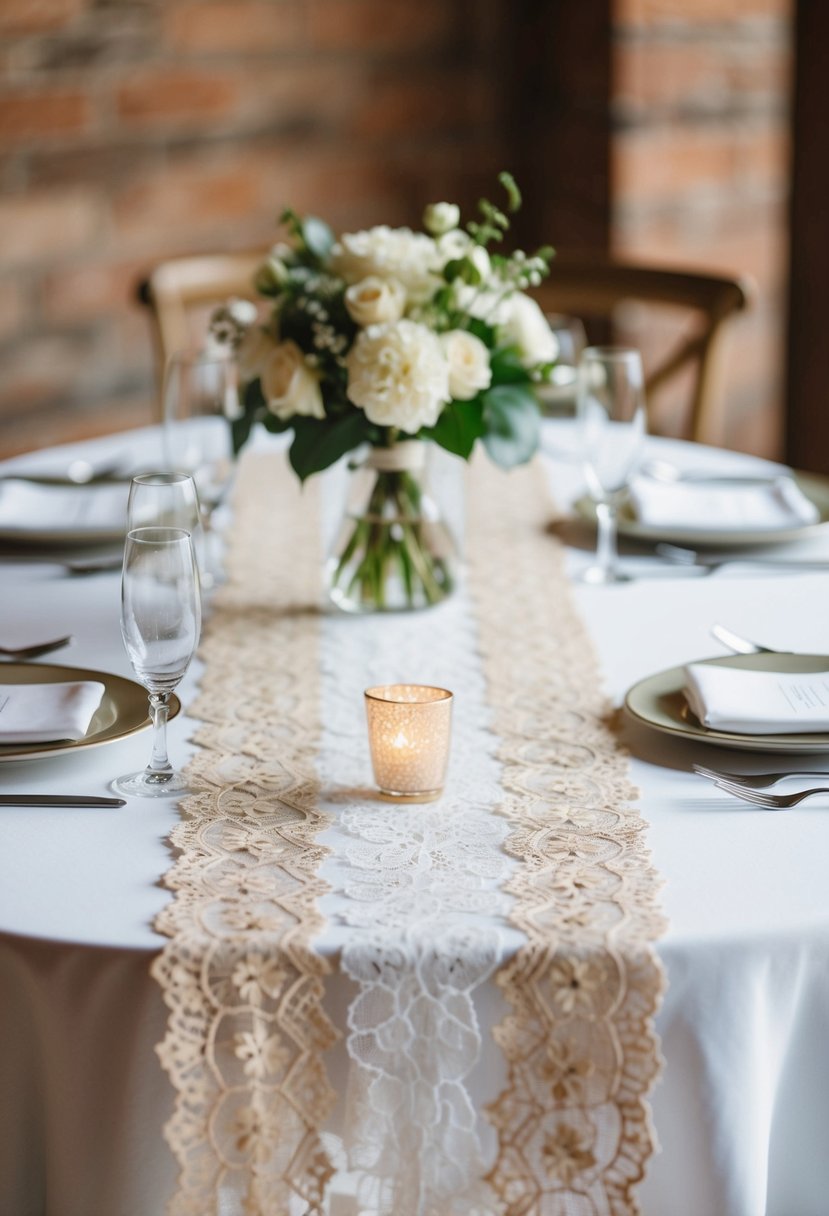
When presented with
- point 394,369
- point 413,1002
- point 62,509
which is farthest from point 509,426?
point 413,1002

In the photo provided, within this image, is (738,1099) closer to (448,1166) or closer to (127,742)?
(448,1166)

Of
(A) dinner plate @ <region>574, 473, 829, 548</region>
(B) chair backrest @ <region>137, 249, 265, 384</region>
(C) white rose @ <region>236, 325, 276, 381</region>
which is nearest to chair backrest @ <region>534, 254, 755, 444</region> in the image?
(B) chair backrest @ <region>137, 249, 265, 384</region>

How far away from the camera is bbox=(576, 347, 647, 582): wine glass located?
1.51 metres

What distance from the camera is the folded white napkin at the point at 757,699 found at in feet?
3.65

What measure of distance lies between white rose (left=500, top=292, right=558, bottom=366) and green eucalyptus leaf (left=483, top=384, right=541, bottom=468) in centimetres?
4

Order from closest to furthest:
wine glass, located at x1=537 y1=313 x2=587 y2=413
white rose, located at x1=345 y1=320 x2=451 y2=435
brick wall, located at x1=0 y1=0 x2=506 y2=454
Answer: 1. white rose, located at x1=345 y1=320 x2=451 y2=435
2. wine glass, located at x1=537 y1=313 x2=587 y2=413
3. brick wall, located at x1=0 y1=0 x2=506 y2=454

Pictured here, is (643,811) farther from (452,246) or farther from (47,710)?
(452,246)

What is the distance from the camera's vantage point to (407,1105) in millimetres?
842

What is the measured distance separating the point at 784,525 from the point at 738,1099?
0.93 metres

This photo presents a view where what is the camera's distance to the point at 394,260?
1.38 meters

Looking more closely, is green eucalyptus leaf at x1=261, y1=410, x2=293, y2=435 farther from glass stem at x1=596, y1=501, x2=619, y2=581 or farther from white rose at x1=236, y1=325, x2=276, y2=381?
glass stem at x1=596, y1=501, x2=619, y2=581

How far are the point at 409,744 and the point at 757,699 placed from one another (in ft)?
0.96

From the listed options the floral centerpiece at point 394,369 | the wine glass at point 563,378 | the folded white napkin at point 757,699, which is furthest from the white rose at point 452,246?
the wine glass at point 563,378

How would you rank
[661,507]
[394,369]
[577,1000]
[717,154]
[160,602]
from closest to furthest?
[577,1000] < [160,602] < [394,369] < [661,507] < [717,154]
